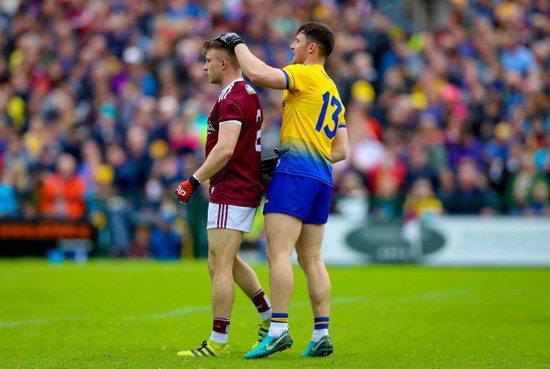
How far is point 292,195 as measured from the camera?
655cm

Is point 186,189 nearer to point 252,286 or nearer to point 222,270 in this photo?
point 222,270

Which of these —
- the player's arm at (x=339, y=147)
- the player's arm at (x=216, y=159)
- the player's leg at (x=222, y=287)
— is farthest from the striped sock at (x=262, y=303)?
the player's arm at (x=339, y=147)

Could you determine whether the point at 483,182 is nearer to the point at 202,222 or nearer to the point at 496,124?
the point at 496,124

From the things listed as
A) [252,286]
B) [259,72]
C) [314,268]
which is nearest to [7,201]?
[252,286]

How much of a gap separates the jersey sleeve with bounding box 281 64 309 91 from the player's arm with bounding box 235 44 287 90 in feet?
0.15

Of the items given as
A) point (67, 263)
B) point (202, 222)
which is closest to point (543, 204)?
point (202, 222)

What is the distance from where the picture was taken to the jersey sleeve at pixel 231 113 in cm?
660

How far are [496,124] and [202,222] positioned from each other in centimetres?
687

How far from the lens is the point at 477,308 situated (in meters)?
10.2

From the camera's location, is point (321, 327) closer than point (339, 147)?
Yes

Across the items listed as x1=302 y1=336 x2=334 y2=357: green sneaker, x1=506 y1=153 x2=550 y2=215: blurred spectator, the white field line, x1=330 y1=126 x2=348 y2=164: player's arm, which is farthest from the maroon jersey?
x1=506 y1=153 x2=550 y2=215: blurred spectator

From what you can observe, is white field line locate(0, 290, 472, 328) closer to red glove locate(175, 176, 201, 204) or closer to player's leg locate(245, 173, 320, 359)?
red glove locate(175, 176, 201, 204)

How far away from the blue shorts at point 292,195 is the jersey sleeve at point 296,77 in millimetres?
680

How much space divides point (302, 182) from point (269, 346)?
4.14ft
